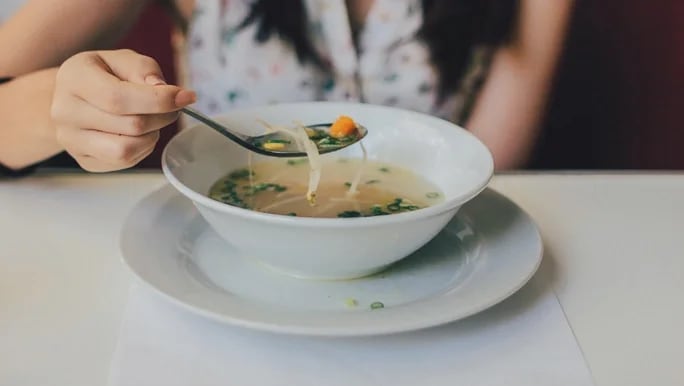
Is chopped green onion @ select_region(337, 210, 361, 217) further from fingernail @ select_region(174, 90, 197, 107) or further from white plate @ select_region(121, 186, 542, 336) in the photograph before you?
fingernail @ select_region(174, 90, 197, 107)

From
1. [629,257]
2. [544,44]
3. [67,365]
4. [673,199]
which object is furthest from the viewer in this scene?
[544,44]

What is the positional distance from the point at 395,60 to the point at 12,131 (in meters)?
0.58

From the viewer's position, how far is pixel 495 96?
121cm

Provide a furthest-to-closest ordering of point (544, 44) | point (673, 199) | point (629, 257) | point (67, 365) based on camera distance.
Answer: point (544, 44) < point (673, 199) < point (629, 257) < point (67, 365)

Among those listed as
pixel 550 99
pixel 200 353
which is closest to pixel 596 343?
pixel 200 353

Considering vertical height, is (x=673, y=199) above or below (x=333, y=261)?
below

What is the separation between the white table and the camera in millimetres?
584

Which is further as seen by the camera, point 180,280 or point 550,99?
point 550,99

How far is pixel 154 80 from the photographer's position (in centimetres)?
68

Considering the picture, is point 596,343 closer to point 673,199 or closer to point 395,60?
point 673,199

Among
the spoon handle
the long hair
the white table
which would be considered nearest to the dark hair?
the long hair

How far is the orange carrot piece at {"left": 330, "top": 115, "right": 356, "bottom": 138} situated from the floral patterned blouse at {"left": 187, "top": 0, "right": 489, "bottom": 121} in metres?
0.38

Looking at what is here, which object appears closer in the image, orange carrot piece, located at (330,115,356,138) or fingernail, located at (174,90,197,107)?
fingernail, located at (174,90,197,107)

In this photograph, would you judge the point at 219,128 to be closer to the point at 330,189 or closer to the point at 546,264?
the point at 330,189
